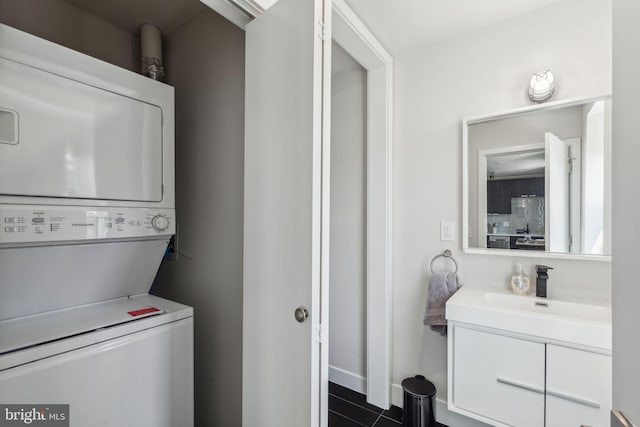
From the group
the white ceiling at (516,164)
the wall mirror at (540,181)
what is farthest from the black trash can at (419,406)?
the white ceiling at (516,164)

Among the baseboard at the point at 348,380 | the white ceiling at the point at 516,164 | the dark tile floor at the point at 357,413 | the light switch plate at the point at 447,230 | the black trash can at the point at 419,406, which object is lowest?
the dark tile floor at the point at 357,413

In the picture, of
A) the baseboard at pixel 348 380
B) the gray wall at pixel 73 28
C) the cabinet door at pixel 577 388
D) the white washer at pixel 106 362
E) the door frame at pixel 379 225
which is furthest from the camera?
the baseboard at pixel 348 380

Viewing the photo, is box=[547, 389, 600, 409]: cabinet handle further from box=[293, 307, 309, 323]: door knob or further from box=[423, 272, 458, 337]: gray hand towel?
box=[293, 307, 309, 323]: door knob

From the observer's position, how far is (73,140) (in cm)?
116

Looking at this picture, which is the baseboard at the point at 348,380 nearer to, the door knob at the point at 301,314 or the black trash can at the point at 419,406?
the black trash can at the point at 419,406

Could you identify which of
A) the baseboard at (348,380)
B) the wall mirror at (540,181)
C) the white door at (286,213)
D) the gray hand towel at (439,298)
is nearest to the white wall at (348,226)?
the baseboard at (348,380)

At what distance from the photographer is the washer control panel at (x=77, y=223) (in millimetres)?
1018

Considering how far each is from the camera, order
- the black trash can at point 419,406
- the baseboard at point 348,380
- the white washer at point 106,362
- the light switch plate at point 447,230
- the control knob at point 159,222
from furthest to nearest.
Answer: the baseboard at point 348,380
the light switch plate at point 447,230
the black trash can at point 419,406
the control knob at point 159,222
the white washer at point 106,362

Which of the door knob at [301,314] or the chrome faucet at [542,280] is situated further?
the chrome faucet at [542,280]

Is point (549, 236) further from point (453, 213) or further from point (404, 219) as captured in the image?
point (404, 219)

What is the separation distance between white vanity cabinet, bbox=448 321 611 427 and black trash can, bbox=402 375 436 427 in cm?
20

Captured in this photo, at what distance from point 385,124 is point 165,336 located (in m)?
1.75

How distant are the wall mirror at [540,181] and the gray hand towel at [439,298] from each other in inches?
8.7

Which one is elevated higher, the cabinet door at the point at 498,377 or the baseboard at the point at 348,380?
the cabinet door at the point at 498,377
